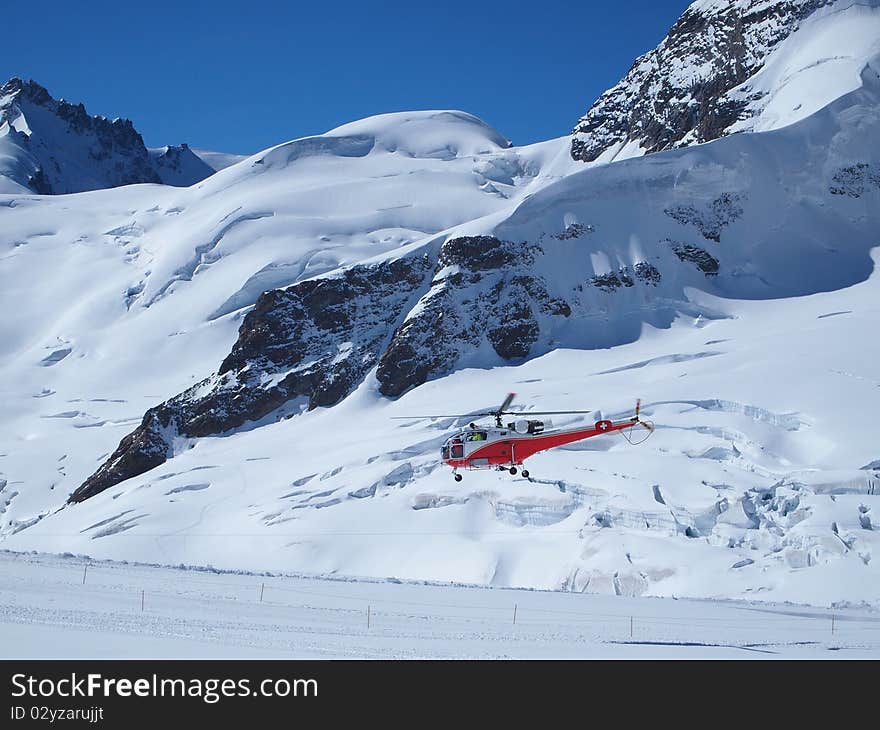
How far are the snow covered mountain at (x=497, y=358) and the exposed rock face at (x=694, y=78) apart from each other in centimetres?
92

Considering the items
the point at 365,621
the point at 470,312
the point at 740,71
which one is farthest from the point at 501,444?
the point at 740,71

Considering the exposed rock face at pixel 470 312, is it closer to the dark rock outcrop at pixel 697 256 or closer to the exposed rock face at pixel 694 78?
the dark rock outcrop at pixel 697 256

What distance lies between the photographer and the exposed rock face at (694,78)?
126625mm

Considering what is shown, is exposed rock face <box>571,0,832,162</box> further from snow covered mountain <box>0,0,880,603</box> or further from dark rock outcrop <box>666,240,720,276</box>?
dark rock outcrop <box>666,240,720,276</box>

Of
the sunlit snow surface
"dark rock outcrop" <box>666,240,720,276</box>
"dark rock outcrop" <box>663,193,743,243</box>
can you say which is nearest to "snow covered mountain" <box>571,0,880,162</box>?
"dark rock outcrop" <box>663,193,743,243</box>

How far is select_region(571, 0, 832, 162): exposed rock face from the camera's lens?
415ft

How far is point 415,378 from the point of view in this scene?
8600 cm

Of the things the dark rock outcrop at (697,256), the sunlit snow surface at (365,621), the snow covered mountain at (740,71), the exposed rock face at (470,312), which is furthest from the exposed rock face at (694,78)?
the sunlit snow surface at (365,621)

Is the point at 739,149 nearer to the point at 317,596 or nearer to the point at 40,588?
the point at 317,596

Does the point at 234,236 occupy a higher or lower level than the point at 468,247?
higher

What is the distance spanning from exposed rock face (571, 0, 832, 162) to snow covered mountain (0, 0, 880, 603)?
0.92 meters

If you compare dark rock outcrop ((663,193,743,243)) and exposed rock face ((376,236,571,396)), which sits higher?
dark rock outcrop ((663,193,743,243))

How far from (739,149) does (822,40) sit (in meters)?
29.5
